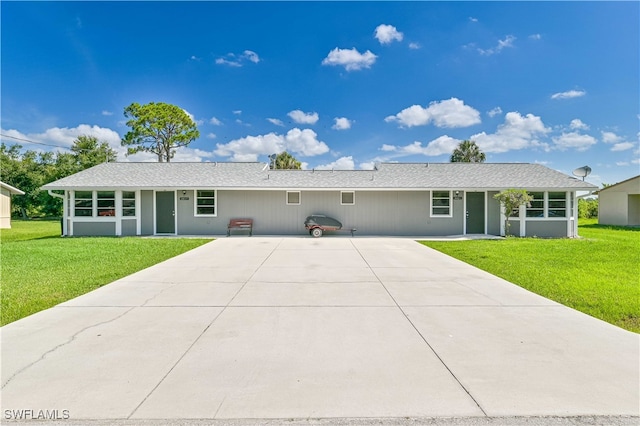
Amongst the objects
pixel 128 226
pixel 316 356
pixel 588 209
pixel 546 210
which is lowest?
pixel 316 356

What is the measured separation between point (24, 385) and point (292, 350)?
2.31 metres

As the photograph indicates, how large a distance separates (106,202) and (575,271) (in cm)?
1835

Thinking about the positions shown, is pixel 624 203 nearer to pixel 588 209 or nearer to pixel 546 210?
pixel 588 209

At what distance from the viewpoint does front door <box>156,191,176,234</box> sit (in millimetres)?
15609

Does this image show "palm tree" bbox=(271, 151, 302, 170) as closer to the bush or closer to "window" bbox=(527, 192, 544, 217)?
"window" bbox=(527, 192, 544, 217)

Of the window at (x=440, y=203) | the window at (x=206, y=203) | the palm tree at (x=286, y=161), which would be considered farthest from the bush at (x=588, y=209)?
the window at (x=206, y=203)

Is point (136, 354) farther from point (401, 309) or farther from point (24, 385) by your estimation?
point (401, 309)

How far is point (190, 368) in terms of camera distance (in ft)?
9.62

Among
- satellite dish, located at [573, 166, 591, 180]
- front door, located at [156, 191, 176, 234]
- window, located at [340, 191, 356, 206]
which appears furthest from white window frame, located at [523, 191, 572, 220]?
front door, located at [156, 191, 176, 234]

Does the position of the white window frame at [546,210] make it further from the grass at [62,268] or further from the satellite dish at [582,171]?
the grass at [62,268]

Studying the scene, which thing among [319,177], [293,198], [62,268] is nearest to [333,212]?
[293,198]

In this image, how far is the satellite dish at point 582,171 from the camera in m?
16.5

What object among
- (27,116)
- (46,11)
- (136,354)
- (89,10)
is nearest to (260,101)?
(89,10)

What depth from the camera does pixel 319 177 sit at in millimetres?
17047
